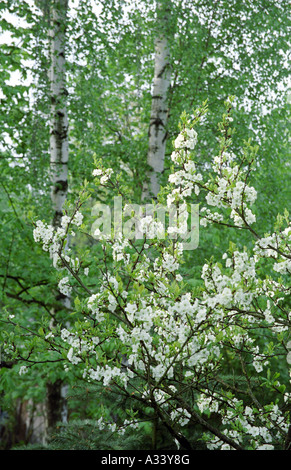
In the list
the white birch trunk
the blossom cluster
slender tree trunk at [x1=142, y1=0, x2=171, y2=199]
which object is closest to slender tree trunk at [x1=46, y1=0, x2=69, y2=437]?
the white birch trunk

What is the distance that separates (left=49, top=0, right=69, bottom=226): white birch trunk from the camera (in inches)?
187

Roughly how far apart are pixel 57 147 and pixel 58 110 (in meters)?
0.41

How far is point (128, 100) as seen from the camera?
24.4 ft

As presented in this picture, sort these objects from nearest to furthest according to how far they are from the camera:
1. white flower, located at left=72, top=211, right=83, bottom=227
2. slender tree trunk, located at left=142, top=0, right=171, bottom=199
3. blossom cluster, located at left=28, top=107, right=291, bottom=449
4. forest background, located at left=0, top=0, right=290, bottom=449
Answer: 1. blossom cluster, located at left=28, top=107, right=291, bottom=449
2. white flower, located at left=72, top=211, right=83, bottom=227
3. forest background, located at left=0, top=0, right=290, bottom=449
4. slender tree trunk, located at left=142, top=0, right=171, bottom=199

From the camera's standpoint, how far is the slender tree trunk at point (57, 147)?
192 inches

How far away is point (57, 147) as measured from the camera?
5066 mm

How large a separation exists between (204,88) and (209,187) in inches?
152

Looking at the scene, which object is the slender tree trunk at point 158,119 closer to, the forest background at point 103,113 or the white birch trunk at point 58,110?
the forest background at point 103,113

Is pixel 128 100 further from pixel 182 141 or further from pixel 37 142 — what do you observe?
pixel 182 141

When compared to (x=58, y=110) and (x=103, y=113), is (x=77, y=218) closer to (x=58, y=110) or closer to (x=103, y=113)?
(x=58, y=110)

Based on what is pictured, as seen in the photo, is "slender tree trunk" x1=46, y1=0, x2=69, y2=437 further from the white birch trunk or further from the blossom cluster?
the blossom cluster

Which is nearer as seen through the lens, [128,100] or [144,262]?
[144,262]

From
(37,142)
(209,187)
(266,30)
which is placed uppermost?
(266,30)
